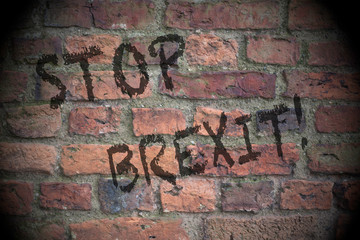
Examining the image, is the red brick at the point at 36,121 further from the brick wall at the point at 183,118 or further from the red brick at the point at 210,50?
the red brick at the point at 210,50

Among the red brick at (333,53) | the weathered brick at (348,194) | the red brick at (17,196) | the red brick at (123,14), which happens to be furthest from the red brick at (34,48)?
the weathered brick at (348,194)

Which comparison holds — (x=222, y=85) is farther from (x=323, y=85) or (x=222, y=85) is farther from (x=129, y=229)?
(x=129, y=229)

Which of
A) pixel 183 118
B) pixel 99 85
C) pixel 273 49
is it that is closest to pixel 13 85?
pixel 99 85

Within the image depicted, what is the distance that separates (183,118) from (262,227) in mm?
352

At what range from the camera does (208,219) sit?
0.57m

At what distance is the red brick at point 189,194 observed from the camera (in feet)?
1.85

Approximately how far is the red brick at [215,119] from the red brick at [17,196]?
0.47 metres

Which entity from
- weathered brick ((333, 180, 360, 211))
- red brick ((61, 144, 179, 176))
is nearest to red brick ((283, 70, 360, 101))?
weathered brick ((333, 180, 360, 211))

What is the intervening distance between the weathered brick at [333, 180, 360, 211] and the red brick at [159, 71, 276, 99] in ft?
0.97

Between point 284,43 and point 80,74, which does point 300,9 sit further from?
point 80,74

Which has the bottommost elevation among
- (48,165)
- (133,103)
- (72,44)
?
(48,165)

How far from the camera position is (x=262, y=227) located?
571mm

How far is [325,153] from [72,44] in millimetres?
709

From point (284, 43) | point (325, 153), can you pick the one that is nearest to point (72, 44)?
point (284, 43)
